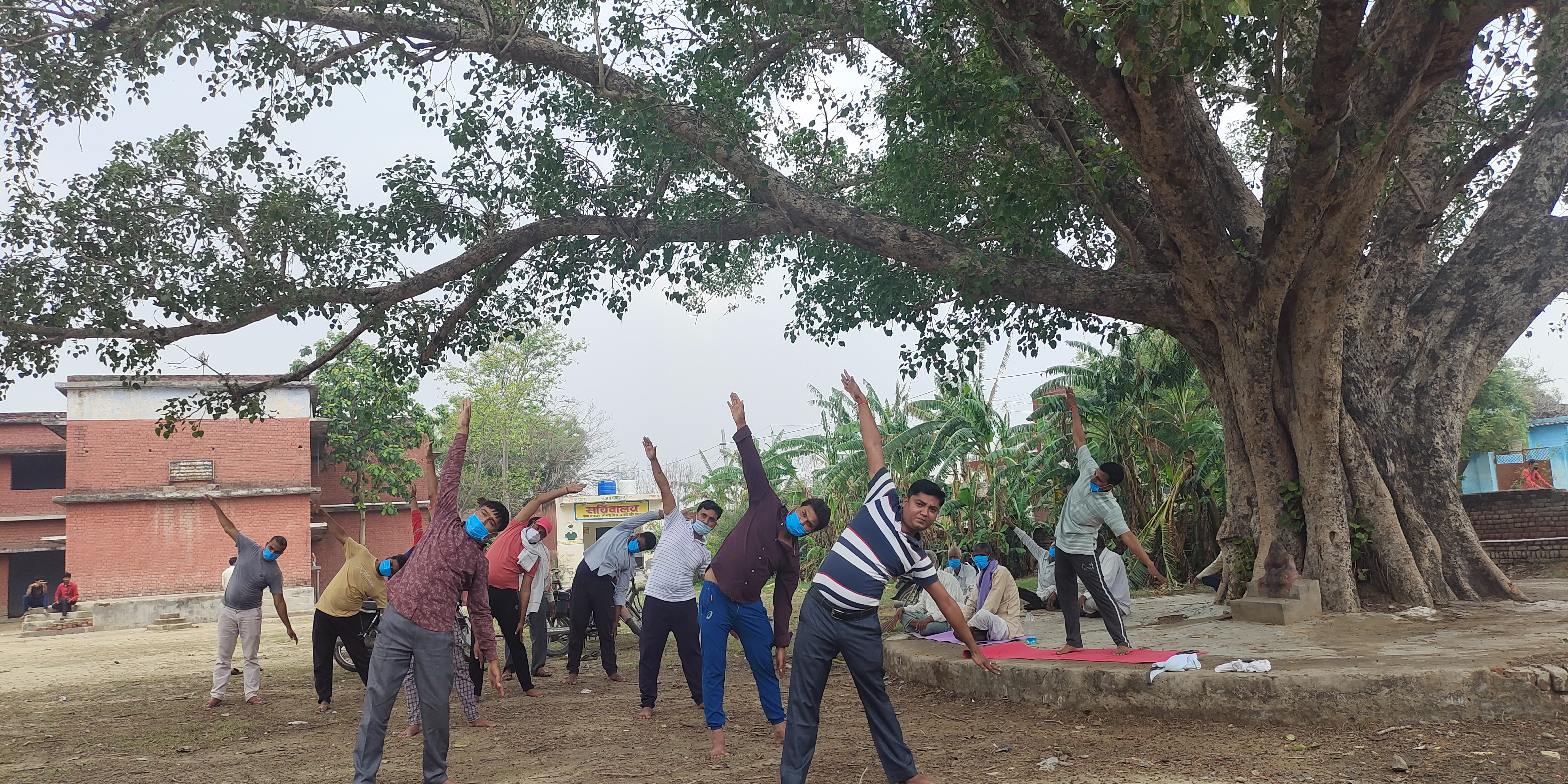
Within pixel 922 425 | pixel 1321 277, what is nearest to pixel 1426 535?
pixel 1321 277

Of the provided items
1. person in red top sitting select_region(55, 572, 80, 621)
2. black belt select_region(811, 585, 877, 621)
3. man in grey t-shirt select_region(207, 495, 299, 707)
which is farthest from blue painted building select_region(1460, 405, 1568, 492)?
person in red top sitting select_region(55, 572, 80, 621)

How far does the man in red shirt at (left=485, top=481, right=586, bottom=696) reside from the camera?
9.78 m

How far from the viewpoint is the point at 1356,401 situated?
9.70 meters

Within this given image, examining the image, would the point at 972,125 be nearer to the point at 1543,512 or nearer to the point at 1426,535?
the point at 1426,535

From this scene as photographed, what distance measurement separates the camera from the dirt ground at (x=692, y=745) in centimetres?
530

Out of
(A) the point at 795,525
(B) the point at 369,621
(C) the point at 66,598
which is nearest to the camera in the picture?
(A) the point at 795,525

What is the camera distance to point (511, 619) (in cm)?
998

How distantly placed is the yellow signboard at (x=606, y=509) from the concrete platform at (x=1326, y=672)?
29.9 meters

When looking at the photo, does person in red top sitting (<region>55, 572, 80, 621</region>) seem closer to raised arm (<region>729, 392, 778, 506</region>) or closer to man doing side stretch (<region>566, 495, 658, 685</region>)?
man doing side stretch (<region>566, 495, 658, 685</region>)

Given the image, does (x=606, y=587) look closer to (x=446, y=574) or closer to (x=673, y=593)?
(x=673, y=593)

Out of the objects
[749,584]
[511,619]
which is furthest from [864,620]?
[511,619]

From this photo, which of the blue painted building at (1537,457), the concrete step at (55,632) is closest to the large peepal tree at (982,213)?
the concrete step at (55,632)

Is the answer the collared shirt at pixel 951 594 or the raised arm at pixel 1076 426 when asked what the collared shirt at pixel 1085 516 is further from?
the collared shirt at pixel 951 594

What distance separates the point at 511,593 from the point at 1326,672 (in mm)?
7201
